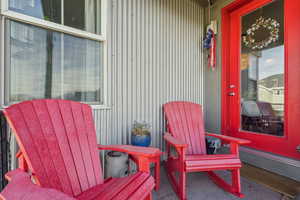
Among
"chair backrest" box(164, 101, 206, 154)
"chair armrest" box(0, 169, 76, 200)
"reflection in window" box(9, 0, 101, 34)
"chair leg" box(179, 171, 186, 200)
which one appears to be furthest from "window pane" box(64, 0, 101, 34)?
"chair leg" box(179, 171, 186, 200)

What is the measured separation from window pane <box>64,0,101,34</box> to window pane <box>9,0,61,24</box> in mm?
83

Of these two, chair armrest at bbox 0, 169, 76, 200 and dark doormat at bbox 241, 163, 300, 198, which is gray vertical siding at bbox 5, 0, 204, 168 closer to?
chair armrest at bbox 0, 169, 76, 200

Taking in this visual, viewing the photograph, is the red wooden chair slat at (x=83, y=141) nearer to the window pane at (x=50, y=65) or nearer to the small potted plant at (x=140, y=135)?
the window pane at (x=50, y=65)

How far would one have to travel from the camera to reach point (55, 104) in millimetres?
1235

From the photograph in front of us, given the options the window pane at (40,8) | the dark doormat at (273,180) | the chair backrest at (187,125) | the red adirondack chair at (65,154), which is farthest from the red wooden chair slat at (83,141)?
the dark doormat at (273,180)

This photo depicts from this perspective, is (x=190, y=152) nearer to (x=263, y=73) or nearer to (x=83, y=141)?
(x=83, y=141)

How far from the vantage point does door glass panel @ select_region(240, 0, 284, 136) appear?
86.5 inches

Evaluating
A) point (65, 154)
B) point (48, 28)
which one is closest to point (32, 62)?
point (48, 28)

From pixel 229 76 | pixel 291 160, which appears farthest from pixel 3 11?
pixel 291 160

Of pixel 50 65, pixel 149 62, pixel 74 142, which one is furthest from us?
pixel 149 62

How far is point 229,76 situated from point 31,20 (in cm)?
288

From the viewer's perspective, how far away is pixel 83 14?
5.72ft

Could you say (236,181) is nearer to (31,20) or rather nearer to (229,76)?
(229,76)

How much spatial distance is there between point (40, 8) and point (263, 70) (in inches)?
116
